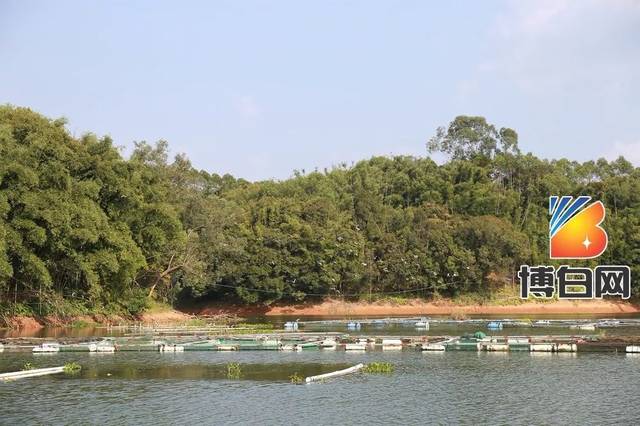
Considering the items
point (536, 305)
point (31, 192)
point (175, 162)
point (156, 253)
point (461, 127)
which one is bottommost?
point (536, 305)

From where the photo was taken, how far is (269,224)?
100000 millimetres

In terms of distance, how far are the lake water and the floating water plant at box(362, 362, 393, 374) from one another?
68cm

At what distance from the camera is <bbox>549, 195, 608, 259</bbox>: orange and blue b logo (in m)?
30.3

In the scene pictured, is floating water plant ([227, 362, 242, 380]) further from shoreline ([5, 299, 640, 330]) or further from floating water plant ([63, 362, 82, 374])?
Answer: shoreline ([5, 299, 640, 330])

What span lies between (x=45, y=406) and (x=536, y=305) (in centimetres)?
8008

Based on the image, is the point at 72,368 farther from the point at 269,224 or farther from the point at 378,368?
the point at 269,224

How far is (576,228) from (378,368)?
12694 millimetres

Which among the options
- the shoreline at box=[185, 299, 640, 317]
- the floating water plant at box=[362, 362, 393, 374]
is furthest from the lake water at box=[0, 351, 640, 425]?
the shoreline at box=[185, 299, 640, 317]

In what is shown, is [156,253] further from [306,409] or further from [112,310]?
[306,409]

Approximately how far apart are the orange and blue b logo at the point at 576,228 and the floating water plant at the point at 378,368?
36.6 ft

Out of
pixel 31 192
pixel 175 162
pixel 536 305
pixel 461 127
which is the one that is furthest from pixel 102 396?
pixel 461 127

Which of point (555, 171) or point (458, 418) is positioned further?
point (555, 171)

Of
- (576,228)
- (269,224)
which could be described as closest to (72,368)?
(576,228)

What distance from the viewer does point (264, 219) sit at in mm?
100625
